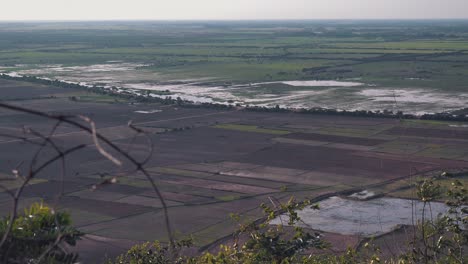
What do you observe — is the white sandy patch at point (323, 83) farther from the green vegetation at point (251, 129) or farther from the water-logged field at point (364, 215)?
the water-logged field at point (364, 215)

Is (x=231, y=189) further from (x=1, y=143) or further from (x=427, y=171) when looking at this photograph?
(x=1, y=143)

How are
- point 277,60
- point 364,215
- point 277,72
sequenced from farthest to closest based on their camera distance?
point 277,60, point 277,72, point 364,215

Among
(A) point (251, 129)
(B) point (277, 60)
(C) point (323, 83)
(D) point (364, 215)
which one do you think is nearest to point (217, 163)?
(A) point (251, 129)

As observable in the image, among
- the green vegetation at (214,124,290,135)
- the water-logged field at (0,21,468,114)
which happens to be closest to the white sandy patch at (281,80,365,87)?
the water-logged field at (0,21,468,114)

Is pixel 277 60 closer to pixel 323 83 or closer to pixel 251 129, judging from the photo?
pixel 323 83

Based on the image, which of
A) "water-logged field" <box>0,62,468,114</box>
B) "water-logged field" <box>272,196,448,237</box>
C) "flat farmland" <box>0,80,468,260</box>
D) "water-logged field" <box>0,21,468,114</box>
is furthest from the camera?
"water-logged field" <box>0,21,468,114</box>

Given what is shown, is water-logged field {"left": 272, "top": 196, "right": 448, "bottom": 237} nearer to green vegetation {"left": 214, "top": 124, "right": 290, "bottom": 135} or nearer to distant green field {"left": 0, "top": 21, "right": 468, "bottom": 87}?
green vegetation {"left": 214, "top": 124, "right": 290, "bottom": 135}

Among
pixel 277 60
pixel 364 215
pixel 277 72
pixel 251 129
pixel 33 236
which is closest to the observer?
pixel 33 236

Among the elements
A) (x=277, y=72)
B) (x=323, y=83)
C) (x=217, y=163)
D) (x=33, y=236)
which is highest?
(x=33, y=236)

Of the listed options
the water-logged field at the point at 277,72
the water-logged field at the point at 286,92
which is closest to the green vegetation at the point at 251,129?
the water-logged field at the point at 277,72

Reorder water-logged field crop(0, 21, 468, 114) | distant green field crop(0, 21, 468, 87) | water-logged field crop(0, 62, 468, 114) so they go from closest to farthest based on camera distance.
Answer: water-logged field crop(0, 62, 468, 114)
water-logged field crop(0, 21, 468, 114)
distant green field crop(0, 21, 468, 87)
